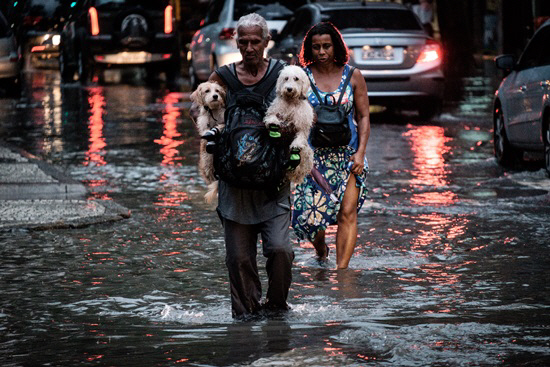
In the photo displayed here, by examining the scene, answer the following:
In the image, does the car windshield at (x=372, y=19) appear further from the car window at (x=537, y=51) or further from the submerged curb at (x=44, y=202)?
the submerged curb at (x=44, y=202)

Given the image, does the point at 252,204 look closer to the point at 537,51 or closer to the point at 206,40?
the point at 537,51

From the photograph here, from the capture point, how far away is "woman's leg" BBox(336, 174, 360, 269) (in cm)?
804

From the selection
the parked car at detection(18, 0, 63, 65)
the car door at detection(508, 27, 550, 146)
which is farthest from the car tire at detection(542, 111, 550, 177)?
the parked car at detection(18, 0, 63, 65)

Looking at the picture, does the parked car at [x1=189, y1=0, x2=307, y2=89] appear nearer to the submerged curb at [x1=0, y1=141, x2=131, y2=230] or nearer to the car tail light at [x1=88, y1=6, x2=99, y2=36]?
the car tail light at [x1=88, y1=6, x2=99, y2=36]

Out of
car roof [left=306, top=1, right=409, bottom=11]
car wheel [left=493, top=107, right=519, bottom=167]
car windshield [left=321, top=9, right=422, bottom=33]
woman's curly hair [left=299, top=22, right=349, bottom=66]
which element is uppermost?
car roof [left=306, top=1, right=409, bottom=11]

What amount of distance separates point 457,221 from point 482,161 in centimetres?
435

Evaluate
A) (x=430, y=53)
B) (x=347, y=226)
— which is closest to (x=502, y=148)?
(x=430, y=53)

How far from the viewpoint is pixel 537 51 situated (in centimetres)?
1356

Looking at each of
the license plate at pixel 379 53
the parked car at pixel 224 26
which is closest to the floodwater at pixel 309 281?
the license plate at pixel 379 53

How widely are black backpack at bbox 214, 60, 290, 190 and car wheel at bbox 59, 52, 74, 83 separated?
23.4m

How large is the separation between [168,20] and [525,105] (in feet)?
53.1

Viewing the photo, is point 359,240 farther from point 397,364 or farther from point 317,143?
point 397,364

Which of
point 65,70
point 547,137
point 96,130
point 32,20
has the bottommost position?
point 96,130

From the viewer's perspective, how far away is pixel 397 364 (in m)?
5.43
